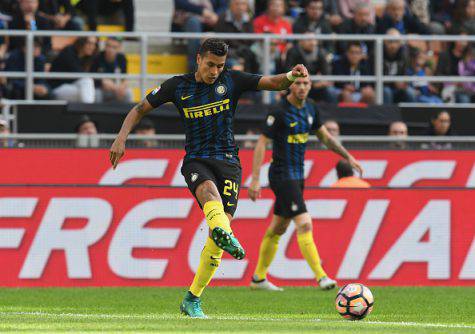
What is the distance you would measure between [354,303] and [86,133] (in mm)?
7573

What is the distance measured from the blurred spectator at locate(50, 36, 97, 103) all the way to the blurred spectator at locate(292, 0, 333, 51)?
3.61 m

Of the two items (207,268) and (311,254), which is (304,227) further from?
(207,268)

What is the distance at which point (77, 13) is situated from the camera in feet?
65.5

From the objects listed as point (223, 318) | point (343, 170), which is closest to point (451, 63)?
point (343, 170)

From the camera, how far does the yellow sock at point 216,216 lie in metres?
9.80

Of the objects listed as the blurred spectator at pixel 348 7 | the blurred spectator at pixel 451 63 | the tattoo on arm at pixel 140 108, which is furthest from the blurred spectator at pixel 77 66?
the tattoo on arm at pixel 140 108

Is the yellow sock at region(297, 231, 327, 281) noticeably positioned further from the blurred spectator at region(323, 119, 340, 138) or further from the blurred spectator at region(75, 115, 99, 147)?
the blurred spectator at region(75, 115, 99, 147)

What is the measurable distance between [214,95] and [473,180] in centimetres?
772

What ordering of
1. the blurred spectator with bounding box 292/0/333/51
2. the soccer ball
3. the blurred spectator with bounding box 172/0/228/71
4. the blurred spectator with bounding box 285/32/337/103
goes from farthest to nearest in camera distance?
the blurred spectator with bounding box 292/0/333/51 < the blurred spectator with bounding box 172/0/228/71 < the blurred spectator with bounding box 285/32/337/103 < the soccer ball

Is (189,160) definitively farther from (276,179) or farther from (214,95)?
(276,179)

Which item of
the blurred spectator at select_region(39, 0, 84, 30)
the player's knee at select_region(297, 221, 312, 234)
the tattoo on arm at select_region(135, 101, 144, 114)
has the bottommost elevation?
the player's knee at select_region(297, 221, 312, 234)

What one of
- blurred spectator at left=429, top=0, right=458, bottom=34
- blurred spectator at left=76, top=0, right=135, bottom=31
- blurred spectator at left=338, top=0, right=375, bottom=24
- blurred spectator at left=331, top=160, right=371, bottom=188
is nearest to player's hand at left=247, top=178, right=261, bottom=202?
blurred spectator at left=331, top=160, right=371, bottom=188

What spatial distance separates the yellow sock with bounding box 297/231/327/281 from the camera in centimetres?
1430

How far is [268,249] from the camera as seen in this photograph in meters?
14.5
